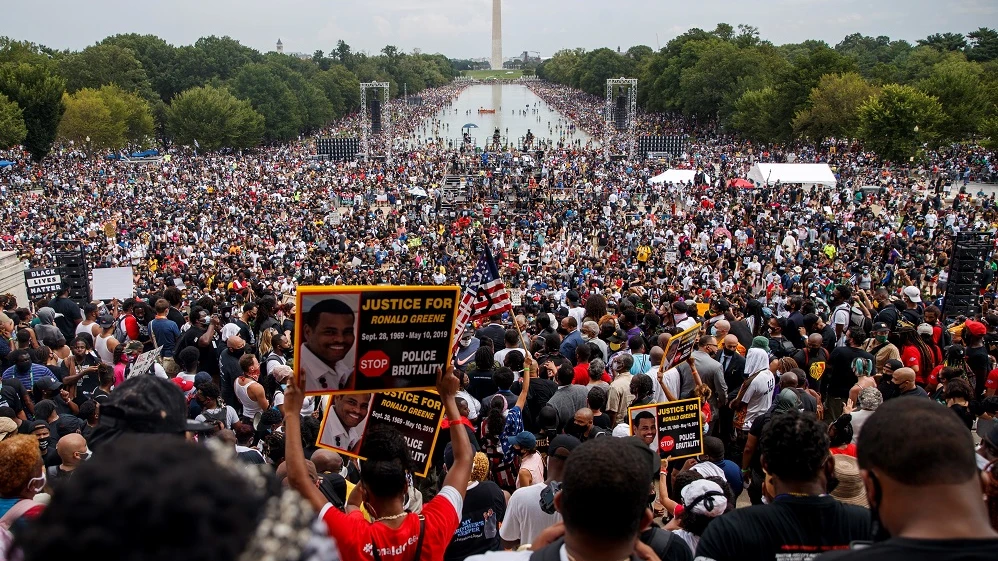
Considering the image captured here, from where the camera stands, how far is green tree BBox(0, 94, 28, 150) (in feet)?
155

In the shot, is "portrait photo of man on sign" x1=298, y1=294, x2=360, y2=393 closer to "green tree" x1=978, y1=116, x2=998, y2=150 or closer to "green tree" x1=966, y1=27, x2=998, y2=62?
"green tree" x1=978, y1=116, x2=998, y2=150

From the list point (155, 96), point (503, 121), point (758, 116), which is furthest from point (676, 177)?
point (503, 121)

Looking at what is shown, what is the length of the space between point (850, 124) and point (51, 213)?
157 feet

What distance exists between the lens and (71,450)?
15.4 ft

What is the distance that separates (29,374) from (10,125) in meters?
47.6

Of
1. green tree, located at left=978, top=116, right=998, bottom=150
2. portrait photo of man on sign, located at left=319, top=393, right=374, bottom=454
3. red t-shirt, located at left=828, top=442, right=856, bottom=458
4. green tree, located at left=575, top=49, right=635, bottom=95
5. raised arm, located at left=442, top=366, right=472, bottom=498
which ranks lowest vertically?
red t-shirt, located at left=828, top=442, right=856, bottom=458

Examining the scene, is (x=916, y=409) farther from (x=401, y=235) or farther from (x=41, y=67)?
(x=41, y=67)

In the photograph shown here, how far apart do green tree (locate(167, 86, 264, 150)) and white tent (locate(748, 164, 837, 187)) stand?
4450 centimetres

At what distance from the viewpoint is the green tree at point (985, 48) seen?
85.4 metres

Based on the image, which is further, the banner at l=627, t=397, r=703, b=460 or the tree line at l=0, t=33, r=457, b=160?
the tree line at l=0, t=33, r=457, b=160

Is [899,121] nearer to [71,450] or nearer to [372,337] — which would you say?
[372,337]

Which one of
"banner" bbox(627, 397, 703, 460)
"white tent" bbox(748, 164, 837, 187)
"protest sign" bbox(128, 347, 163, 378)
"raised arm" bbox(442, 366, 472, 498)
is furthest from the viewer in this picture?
"white tent" bbox(748, 164, 837, 187)

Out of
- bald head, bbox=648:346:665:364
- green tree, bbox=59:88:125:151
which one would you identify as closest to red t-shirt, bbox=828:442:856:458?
bald head, bbox=648:346:665:364

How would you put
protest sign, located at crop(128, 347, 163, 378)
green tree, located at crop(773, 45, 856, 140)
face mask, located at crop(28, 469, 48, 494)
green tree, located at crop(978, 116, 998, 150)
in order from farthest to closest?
green tree, located at crop(773, 45, 856, 140), green tree, located at crop(978, 116, 998, 150), protest sign, located at crop(128, 347, 163, 378), face mask, located at crop(28, 469, 48, 494)
